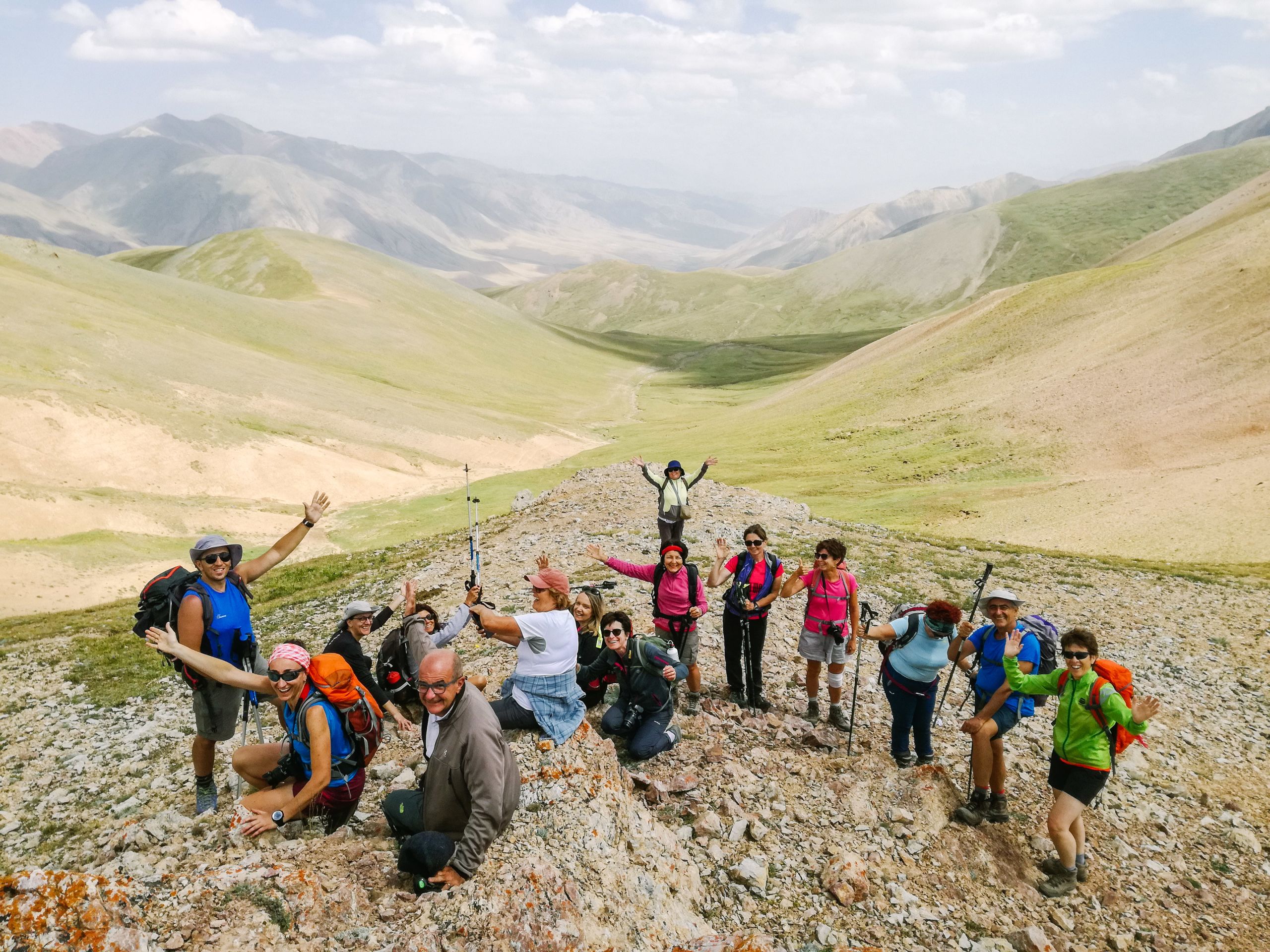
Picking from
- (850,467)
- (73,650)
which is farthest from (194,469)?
(850,467)

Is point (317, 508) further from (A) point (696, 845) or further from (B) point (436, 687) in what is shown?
(A) point (696, 845)

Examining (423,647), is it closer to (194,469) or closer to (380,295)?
(194,469)

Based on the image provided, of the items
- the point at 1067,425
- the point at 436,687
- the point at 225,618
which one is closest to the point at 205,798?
the point at 225,618

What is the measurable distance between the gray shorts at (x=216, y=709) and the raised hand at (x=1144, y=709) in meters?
10.4

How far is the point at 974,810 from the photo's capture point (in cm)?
1067

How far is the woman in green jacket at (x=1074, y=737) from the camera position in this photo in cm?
906

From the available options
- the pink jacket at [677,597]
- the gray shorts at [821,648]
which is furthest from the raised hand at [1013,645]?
the pink jacket at [677,597]

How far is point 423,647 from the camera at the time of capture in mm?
10898

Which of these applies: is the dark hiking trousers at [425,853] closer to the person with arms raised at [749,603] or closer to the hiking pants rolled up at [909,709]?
the person with arms raised at [749,603]

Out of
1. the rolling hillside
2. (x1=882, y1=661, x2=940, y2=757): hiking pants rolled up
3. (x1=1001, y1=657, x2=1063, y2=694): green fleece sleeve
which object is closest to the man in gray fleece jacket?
(x1=882, y1=661, x2=940, y2=757): hiking pants rolled up

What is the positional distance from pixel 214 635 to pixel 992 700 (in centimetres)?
1014

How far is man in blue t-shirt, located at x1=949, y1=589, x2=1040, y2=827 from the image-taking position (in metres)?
10.0

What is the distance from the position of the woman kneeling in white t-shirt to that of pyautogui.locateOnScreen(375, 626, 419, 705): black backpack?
2.74 meters

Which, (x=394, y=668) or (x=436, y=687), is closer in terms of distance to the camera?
(x=436, y=687)
